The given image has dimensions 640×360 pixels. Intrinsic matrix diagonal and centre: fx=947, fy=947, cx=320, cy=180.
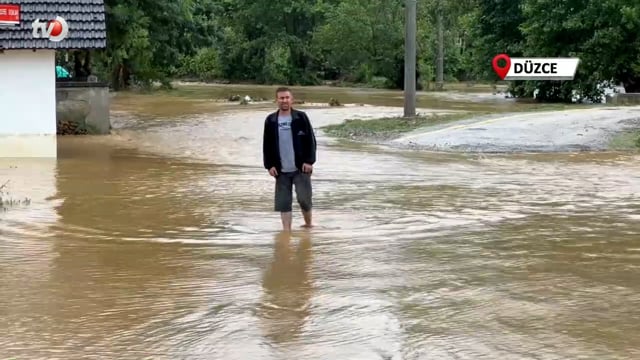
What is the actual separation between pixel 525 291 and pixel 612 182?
8.27 meters

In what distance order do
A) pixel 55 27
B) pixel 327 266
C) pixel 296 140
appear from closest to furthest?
pixel 327 266
pixel 296 140
pixel 55 27

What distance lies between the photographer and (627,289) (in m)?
7.85

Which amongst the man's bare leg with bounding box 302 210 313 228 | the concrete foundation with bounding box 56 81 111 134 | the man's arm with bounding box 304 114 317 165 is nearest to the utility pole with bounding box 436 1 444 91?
the concrete foundation with bounding box 56 81 111 134

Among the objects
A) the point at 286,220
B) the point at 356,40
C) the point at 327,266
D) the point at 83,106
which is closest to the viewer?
the point at 327,266

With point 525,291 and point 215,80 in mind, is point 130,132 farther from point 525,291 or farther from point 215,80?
point 215,80

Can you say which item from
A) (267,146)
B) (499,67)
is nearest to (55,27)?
(267,146)

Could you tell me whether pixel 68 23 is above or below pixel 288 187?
above

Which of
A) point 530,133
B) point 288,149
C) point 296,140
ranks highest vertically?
point 296,140

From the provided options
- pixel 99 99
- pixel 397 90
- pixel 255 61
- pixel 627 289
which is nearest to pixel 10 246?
pixel 627 289

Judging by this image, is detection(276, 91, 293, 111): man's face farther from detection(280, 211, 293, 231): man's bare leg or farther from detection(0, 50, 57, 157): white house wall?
detection(0, 50, 57, 157): white house wall

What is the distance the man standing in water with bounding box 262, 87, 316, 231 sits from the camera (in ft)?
33.8

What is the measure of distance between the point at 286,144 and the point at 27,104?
9.93 metres

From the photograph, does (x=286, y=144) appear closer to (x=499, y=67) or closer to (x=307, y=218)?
(x=307, y=218)

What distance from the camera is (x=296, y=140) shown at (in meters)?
10.3
